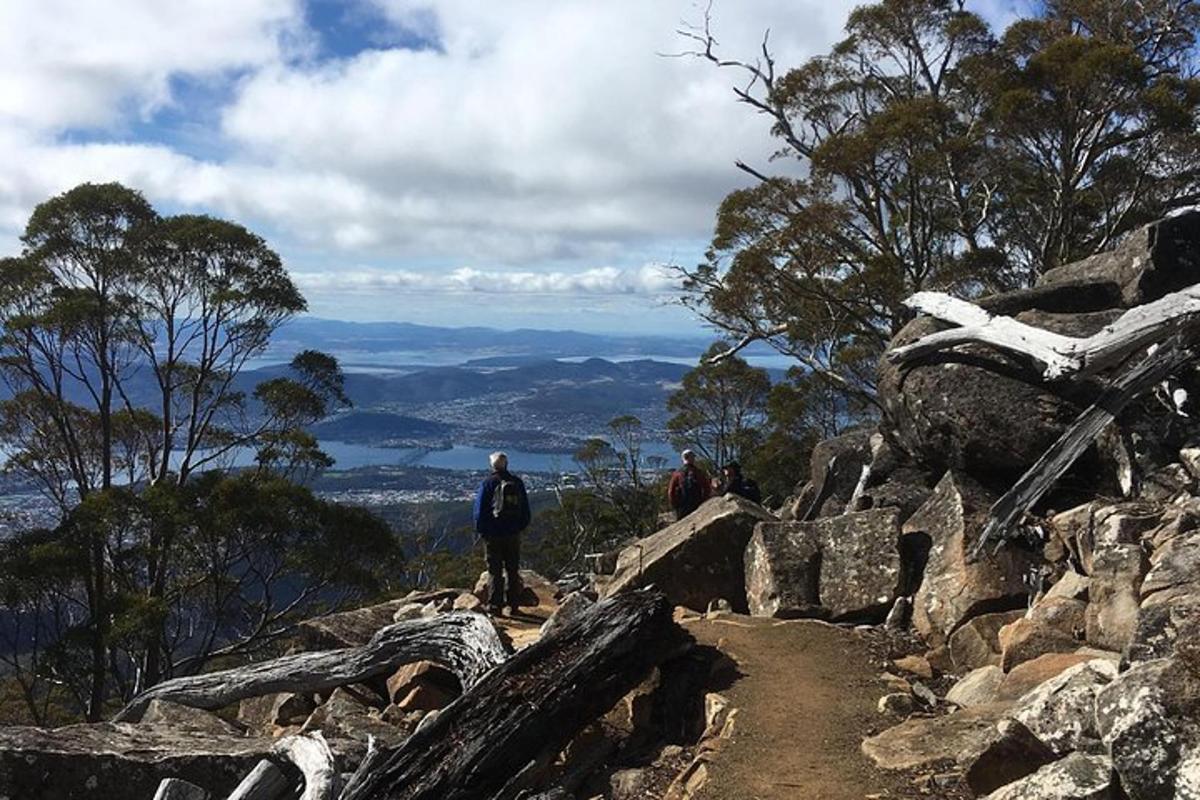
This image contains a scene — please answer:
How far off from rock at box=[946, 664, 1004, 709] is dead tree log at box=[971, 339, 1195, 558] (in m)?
1.50

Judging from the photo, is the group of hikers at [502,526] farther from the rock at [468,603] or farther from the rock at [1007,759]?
the rock at [1007,759]

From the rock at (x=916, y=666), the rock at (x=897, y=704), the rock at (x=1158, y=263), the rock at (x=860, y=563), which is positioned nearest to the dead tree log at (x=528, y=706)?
the rock at (x=897, y=704)

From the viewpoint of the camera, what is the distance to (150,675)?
19656mm

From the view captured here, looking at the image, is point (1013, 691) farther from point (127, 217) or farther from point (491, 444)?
point (491, 444)

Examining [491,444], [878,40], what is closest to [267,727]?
[878,40]

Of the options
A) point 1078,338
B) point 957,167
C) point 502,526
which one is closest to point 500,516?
point 502,526

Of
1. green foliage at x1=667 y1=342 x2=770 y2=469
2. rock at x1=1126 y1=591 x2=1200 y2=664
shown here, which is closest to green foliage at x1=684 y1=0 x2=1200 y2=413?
green foliage at x1=667 y1=342 x2=770 y2=469

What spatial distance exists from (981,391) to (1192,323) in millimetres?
1876

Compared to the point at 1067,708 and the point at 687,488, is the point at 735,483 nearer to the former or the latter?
the point at 687,488

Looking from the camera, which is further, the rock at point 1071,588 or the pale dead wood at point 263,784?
the rock at point 1071,588

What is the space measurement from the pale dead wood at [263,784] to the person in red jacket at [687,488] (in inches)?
275

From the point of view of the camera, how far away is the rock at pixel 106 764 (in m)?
6.36

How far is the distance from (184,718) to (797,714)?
5608mm

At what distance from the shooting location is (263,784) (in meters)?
6.06
